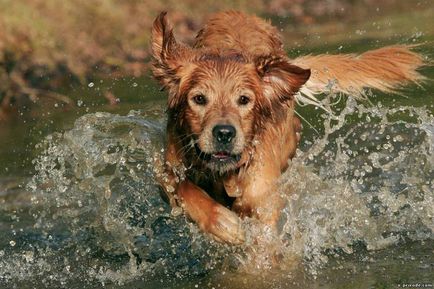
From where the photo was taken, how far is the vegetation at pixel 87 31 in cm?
1177

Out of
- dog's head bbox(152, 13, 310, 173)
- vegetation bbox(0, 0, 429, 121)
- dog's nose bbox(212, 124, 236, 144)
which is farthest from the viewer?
vegetation bbox(0, 0, 429, 121)

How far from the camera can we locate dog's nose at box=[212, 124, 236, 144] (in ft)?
18.7

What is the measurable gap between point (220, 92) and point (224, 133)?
376mm

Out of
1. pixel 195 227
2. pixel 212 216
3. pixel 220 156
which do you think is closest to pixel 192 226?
pixel 195 227

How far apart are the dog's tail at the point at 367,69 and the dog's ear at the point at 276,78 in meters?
1.20

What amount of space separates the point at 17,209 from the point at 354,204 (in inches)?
110

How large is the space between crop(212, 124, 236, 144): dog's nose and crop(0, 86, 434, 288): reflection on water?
0.60 meters

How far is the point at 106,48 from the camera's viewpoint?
13.4 m

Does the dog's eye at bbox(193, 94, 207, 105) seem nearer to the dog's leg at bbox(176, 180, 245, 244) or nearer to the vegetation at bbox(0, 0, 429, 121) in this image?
the dog's leg at bbox(176, 180, 245, 244)

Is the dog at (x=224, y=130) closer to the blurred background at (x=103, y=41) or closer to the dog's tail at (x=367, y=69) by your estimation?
the dog's tail at (x=367, y=69)


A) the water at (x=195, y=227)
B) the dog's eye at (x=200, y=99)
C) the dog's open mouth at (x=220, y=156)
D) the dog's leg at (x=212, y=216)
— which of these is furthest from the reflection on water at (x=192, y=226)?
the dog's eye at (x=200, y=99)

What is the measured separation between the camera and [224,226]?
5840mm

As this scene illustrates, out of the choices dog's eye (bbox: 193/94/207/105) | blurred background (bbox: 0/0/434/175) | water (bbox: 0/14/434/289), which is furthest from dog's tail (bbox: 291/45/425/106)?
blurred background (bbox: 0/0/434/175)

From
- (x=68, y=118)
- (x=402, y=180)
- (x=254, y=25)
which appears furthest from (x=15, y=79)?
(x=402, y=180)
